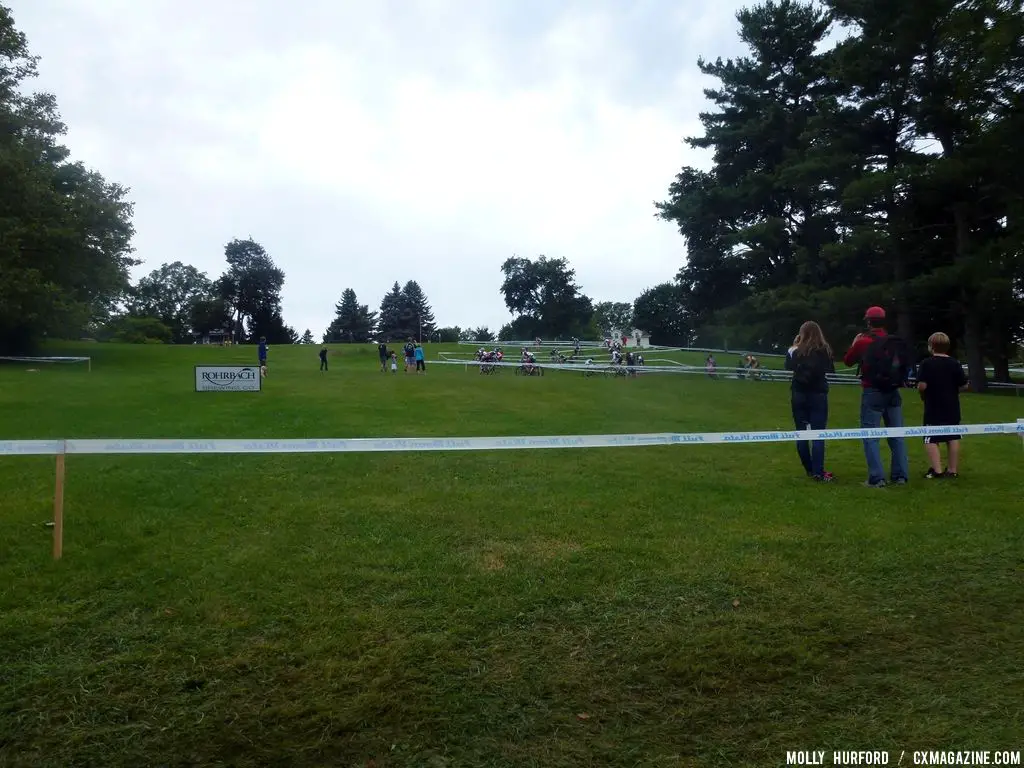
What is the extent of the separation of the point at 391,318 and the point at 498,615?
98.8 meters

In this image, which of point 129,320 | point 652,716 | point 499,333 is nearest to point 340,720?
point 652,716

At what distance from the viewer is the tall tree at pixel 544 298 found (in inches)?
3903

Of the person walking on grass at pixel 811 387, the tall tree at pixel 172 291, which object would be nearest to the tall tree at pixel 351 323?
the tall tree at pixel 172 291

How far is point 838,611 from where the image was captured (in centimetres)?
459

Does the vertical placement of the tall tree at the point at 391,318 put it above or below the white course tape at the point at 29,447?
above

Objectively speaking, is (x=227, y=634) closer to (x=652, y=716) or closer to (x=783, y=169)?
(x=652, y=716)

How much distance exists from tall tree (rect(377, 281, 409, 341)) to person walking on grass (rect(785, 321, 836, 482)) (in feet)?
274

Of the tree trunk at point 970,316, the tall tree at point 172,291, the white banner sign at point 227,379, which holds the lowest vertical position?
the white banner sign at point 227,379

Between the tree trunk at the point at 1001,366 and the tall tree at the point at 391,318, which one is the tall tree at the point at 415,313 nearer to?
the tall tree at the point at 391,318

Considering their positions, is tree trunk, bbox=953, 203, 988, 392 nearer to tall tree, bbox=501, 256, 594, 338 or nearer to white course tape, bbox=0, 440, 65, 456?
white course tape, bbox=0, 440, 65, 456

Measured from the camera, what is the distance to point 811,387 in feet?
26.5

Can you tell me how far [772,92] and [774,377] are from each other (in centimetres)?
1672

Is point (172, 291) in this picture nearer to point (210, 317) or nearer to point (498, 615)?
point (210, 317)

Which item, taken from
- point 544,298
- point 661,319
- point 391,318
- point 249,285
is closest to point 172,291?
point 249,285
